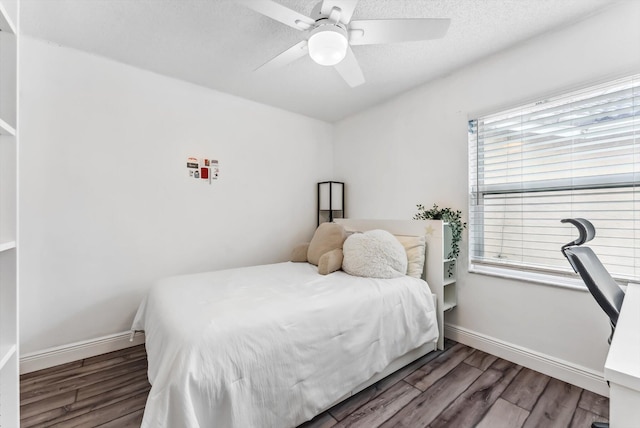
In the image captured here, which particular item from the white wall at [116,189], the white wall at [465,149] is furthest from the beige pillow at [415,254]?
the white wall at [116,189]

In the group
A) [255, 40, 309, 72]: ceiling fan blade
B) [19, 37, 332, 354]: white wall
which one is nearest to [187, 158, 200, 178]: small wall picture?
[19, 37, 332, 354]: white wall

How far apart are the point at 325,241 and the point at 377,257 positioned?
630 mm

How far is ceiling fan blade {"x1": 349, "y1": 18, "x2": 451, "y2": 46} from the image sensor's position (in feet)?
4.67

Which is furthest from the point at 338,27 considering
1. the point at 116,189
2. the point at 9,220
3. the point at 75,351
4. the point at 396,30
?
the point at 75,351

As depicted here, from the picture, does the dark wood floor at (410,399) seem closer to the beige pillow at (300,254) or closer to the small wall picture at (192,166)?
the beige pillow at (300,254)

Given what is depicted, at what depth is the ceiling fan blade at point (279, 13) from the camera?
1334mm

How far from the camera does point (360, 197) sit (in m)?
3.47

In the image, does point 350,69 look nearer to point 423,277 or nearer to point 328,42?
point 328,42

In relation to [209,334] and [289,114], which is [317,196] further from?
[209,334]

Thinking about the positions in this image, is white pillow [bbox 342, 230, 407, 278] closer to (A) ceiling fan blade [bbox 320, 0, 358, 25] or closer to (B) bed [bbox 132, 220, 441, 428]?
(B) bed [bbox 132, 220, 441, 428]

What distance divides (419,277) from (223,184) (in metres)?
2.14

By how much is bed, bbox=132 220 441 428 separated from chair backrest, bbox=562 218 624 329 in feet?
3.30

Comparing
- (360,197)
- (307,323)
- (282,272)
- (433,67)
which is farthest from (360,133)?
(307,323)

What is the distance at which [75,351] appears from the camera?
7.09 feet
